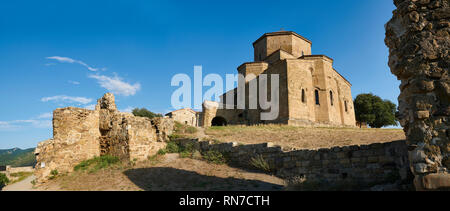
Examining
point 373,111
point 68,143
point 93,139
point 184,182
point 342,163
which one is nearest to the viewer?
point 342,163

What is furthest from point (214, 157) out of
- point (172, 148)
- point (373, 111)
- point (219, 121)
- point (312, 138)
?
point (373, 111)

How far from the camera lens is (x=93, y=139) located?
9891 mm

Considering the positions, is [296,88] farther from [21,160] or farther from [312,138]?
[21,160]

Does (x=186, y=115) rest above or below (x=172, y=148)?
above

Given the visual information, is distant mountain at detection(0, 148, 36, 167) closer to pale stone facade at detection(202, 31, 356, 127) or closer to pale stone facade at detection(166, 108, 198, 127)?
pale stone facade at detection(202, 31, 356, 127)

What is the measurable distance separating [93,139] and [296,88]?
714 inches

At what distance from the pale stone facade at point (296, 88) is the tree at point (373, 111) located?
5.07 m

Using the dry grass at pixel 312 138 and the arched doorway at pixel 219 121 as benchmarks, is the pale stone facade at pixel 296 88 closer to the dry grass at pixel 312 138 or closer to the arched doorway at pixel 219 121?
the arched doorway at pixel 219 121

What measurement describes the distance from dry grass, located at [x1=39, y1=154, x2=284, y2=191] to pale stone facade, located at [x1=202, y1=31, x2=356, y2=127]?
14.3 m

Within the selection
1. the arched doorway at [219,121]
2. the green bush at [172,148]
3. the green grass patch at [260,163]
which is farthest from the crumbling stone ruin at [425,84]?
the arched doorway at [219,121]

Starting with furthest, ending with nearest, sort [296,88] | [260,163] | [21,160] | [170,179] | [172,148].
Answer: [21,160] → [296,88] → [172,148] → [260,163] → [170,179]

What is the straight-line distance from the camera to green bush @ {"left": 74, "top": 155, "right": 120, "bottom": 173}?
885cm

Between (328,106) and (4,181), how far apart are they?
30.8 metres

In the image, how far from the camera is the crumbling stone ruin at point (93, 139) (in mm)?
8523
